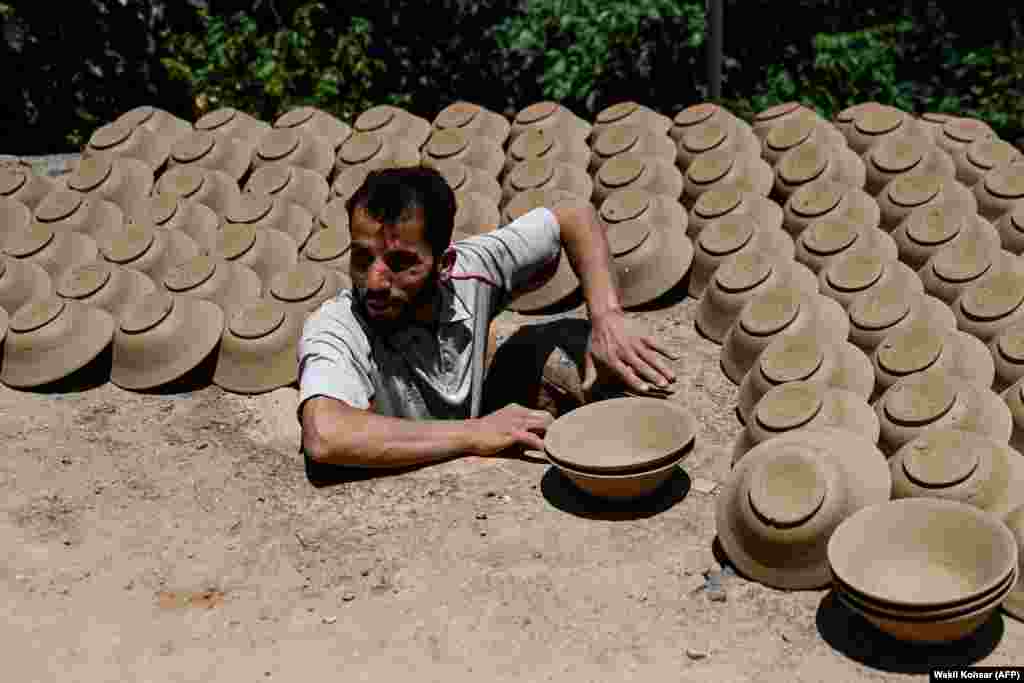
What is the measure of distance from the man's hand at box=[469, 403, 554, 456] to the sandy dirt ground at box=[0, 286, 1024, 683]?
0.08m

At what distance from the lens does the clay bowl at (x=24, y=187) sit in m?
5.43

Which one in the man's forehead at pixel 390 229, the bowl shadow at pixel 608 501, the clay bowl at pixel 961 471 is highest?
the man's forehead at pixel 390 229

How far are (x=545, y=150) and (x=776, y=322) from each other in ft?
5.60

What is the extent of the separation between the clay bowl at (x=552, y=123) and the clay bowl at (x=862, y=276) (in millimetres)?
1651

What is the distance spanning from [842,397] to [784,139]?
2.05 meters

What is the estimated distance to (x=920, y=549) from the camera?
2.90 meters

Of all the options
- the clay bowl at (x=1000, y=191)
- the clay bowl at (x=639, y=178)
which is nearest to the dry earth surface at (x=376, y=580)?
the clay bowl at (x=639, y=178)

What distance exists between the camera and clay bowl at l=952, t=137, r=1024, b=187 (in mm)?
4930

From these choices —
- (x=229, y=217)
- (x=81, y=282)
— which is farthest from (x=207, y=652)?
(x=229, y=217)

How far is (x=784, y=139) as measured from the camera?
17.2ft

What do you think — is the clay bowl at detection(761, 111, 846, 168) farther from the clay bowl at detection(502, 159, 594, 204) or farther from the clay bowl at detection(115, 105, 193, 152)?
the clay bowl at detection(115, 105, 193, 152)

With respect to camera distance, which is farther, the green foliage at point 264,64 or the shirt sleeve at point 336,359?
the green foliage at point 264,64

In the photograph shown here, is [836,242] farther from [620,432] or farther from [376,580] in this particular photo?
[376,580]

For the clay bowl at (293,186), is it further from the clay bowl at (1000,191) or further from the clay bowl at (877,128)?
the clay bowl at (1000,191)
